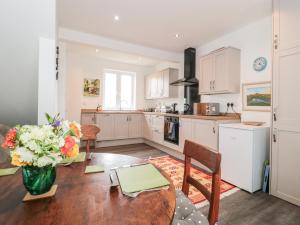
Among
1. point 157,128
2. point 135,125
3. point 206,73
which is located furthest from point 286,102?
point 135,125

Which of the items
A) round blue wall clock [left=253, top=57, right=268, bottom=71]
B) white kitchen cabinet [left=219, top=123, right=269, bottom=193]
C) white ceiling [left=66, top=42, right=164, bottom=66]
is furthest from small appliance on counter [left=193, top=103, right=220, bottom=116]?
white ceiling [left=66, top=42, right=164, bottom=66]

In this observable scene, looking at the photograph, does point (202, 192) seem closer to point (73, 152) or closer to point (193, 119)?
point (73, 152)

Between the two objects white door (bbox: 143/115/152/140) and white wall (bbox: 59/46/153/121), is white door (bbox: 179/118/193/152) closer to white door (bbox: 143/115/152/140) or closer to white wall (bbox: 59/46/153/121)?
white door (bbox: 143/115/152/140)

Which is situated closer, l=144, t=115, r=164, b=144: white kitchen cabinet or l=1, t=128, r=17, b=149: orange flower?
l=1, t=128, r=17, b=149: orange flower

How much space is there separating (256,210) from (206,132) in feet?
4.31

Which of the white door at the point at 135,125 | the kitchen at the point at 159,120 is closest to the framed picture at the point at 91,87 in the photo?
the kitchen at the point at 159,120

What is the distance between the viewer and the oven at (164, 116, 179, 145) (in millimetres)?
3691

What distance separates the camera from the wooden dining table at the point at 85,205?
A: 58 centimetres

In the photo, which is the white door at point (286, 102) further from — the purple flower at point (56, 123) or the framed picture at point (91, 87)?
the framed picture at point (91, 87)

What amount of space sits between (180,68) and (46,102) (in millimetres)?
3673

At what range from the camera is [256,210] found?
1.82 m

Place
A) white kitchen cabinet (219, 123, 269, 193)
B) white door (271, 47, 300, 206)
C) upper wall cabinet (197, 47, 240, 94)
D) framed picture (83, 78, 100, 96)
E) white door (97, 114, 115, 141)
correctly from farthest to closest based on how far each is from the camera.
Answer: framed picture (83, 78, 100, 96), white door (97, 114, 115, 141), upper wall cabinet (197, 47, 240, 94), white kitchen cabinet (219, 123, 269, 193), white door (271, 47, 300, 206)

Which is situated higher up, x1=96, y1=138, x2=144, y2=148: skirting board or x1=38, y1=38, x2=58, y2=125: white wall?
x1=38, y1=38, x2=58, y2=125: white wall

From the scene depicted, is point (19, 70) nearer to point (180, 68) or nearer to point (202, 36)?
point (202, 36)
